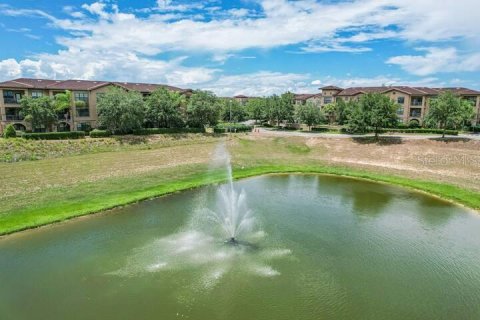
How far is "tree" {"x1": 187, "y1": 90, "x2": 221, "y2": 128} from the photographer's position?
246 feet

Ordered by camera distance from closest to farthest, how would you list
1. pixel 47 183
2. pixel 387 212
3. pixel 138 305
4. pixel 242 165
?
pixel 138 305 → pixel 387 212 → pixel 47 183 → pixel 242 165

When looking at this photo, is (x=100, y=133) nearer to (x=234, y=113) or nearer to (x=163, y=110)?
(x=163, y=110)

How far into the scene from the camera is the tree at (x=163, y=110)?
236ft

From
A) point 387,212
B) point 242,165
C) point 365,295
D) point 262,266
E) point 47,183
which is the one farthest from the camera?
point 242,165

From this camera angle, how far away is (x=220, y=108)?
78438mm

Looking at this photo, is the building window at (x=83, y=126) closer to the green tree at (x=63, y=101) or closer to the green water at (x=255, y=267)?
the green tree at (x=63, y=101)

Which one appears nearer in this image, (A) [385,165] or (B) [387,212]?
(B) [387,212]

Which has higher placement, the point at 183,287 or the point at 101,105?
the point at 101,105

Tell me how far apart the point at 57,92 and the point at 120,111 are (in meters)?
15.5

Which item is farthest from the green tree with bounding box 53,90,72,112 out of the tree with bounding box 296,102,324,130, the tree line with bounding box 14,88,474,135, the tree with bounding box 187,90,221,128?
the tree with bounding box 296,102,324,130

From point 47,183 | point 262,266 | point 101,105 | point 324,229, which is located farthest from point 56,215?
point 101,105

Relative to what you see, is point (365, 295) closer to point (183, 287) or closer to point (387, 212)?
point (183, 287)

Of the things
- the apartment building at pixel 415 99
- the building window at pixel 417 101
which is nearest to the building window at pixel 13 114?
the apartment building at pixel 415 99

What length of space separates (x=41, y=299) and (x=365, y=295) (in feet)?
53.0
